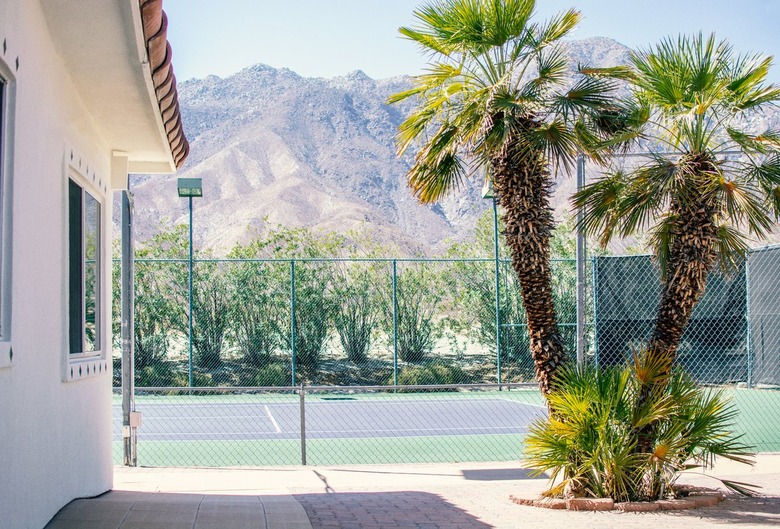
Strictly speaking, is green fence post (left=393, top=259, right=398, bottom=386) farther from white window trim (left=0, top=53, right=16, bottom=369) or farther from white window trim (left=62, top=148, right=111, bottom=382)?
white window trim (left=0, top=53, right=16, bottom=369)

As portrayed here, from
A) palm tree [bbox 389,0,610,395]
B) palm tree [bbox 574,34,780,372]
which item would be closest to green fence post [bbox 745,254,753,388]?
palm tree [bbox 574,34,780,372]

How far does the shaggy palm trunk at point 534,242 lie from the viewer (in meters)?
9.21

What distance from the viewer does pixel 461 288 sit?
26.1 m

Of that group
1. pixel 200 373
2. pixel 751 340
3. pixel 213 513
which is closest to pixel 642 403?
pixel 213 513

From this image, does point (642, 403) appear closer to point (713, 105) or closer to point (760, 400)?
point (713, 105)

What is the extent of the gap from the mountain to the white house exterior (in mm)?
59868

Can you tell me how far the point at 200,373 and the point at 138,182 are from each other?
77432 mm

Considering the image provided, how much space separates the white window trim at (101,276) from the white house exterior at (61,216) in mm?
17

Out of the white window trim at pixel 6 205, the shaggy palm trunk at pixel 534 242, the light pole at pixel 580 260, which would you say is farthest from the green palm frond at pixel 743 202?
the white window trim at pixel 6 205

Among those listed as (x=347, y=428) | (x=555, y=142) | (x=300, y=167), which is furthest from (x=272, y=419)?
(x=300, y=167)

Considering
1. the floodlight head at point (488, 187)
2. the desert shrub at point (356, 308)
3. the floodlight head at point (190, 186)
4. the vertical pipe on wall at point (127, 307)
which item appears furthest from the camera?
the desert shrub at point (356, 308)

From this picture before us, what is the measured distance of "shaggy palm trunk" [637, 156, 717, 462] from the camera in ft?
28.4

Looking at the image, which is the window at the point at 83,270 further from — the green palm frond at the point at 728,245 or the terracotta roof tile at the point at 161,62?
the green palm frond at the point at 728,245

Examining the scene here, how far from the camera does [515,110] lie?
9164mm
